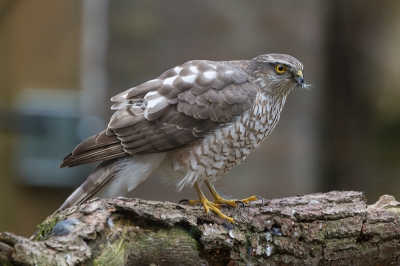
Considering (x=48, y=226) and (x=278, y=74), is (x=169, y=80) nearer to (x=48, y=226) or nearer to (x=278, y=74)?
(x=278, y=74)

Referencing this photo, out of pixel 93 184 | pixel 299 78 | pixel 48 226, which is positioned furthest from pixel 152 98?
pixel 48 226

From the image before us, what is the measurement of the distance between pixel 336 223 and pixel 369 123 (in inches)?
166

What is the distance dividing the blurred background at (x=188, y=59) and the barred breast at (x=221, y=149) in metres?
3.62

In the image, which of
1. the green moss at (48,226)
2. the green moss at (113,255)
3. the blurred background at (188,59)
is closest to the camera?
the green moss at (113,255)

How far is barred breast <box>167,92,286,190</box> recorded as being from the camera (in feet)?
13.5

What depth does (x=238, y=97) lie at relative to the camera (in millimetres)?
4195

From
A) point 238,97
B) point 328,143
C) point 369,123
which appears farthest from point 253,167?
point 238,97

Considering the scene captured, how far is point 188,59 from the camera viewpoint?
25.4 feet

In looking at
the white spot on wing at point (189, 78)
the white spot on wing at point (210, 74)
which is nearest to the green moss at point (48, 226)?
the white spot on wing at point (189, 78)

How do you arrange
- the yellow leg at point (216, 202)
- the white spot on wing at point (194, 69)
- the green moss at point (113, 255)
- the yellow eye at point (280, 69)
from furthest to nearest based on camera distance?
the yellow eye at point (280, 69)
the white spot on wing at point (194, 69)
the yellow leg at point (216, 202)
the green moss at point (113, 255)

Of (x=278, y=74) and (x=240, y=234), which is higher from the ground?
→ (x=278, y=74)

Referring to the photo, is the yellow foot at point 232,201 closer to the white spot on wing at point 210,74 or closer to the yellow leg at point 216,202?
the yellow leg at point 216,202

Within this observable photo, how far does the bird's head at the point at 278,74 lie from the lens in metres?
4.38

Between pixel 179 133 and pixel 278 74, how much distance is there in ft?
2.87
